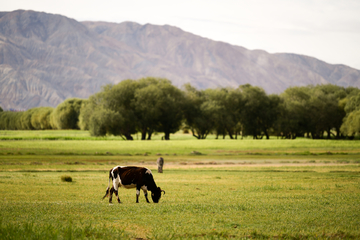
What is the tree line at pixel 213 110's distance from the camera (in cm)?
10362

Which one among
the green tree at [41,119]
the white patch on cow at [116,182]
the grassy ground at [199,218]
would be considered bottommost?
the grassy ground at [199,218]

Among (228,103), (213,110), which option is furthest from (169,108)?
(228,103)

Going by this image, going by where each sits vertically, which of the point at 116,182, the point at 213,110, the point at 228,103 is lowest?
the point at 116,182

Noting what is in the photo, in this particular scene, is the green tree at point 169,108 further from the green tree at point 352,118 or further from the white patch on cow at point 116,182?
the white patch on cow at point 116,182

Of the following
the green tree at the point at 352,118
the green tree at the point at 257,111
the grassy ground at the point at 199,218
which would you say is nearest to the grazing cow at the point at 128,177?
the grassy ground at the point at 199,218

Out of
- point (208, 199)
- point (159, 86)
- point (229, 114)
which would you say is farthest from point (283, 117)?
point (208, 199)

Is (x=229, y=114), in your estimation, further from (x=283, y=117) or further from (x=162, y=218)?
Result: (x=162, y=218)

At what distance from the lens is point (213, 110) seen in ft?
371

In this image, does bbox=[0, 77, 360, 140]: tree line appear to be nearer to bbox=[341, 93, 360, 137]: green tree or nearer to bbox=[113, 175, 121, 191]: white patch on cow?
bbox=[341, 93, 360, 137]: green tree

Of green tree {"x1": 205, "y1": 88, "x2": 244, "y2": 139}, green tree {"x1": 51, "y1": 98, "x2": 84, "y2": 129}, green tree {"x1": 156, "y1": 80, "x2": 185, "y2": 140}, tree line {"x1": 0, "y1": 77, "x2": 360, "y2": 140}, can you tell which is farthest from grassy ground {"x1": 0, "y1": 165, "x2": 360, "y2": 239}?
green tree {"x1": 51, "y1": 98, "x2": 84, "y2": 129}

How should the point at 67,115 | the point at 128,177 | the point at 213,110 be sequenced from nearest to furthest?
1. the point at 128,177
2. the point at 213,110
3. the point at 67,115

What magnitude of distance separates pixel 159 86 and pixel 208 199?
95.8 m

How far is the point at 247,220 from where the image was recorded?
518 inches

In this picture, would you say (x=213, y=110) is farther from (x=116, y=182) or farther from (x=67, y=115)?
(x=116, y=182)
